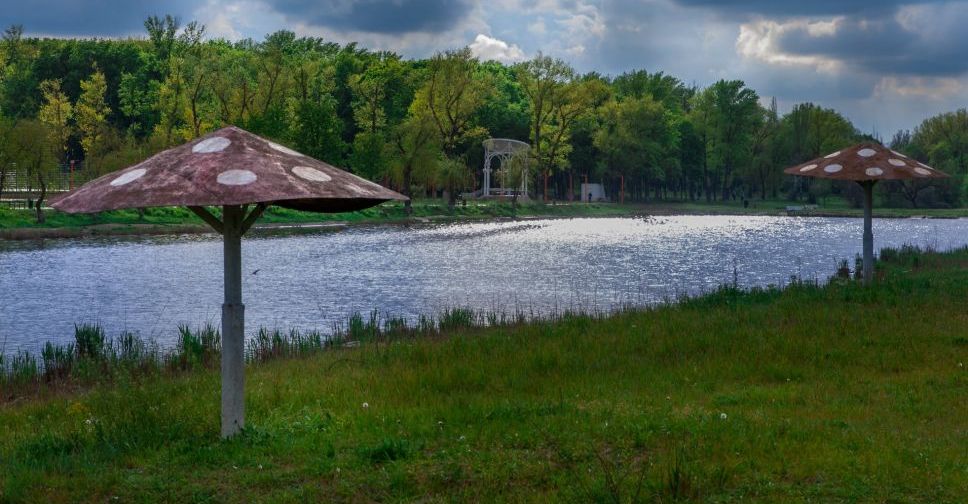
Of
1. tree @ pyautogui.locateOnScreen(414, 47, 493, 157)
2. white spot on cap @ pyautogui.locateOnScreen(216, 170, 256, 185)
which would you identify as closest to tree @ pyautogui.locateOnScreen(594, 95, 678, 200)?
tree @ pyautogui.locateOnScreen(414, 47, 493, 157)

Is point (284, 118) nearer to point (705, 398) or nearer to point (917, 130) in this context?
point (705, 398)

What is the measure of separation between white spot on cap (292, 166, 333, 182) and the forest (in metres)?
57.8

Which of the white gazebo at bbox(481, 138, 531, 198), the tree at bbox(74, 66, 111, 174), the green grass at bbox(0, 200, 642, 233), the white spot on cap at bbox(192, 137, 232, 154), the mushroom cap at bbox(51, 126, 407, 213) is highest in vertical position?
the tree at bbox(74, 66, 111, 174)

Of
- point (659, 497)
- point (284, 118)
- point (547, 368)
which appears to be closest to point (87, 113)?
point (284, 118)

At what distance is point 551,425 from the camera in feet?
31.9

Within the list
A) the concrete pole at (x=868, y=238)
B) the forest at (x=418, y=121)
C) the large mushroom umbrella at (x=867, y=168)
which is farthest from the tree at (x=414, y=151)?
the large mushroom umbrella at (x=867, y=168)

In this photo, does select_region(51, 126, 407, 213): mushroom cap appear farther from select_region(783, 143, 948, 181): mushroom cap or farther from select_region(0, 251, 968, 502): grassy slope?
select_region(783, 143, 948, 181): mushroom cap

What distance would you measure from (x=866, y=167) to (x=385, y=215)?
6315cm

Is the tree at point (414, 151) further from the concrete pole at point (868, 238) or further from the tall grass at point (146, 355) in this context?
the tall grass at point (146, 355)

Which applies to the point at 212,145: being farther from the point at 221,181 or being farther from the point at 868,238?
the point at 868,238

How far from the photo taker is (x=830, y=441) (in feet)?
29.5

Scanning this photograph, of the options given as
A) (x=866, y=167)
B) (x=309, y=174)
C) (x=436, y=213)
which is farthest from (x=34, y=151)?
(x=309, y=174)

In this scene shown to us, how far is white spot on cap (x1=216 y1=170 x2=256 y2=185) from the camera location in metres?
8.80

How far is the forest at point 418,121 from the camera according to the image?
8144 centimetres
